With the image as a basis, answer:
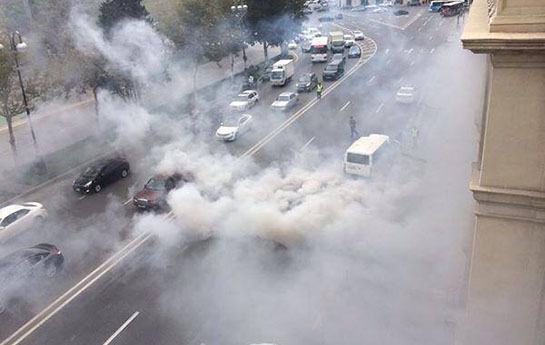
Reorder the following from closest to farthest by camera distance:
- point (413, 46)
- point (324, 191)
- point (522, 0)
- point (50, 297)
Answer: point (522, 0) < point (50, 297) < point (324, 191) < point (413, 46)

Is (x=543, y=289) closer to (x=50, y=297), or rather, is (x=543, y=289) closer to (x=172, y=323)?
(x=172, y=323)

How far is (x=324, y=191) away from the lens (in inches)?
632

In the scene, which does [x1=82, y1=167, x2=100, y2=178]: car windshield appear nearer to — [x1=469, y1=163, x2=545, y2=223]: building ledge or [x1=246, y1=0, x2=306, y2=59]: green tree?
[x1=469, y1=163, x2=545, y2=223]: building ledge

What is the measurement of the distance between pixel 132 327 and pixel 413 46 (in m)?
40.9

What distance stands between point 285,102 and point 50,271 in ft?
59.2

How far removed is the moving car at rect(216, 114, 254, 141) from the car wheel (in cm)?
1150

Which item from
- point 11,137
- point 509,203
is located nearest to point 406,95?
point 11,137

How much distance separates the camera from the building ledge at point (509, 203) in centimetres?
679

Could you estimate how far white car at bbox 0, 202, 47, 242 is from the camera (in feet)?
52.1

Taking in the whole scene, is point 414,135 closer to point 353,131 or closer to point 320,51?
point 353,131

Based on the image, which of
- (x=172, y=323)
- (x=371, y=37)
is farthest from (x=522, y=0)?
(x=371, y=37)

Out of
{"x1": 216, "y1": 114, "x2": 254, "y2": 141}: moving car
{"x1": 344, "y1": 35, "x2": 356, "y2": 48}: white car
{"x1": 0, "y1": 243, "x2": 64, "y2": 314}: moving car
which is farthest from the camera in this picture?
{"x1": 344, "y1": 35, "x2": 356, "y2": 48}: white car

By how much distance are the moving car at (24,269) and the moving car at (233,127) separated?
37.0ft

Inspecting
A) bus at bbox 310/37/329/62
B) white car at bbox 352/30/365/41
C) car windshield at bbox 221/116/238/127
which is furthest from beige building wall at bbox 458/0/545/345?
white car at bbox 352/30/365/41
